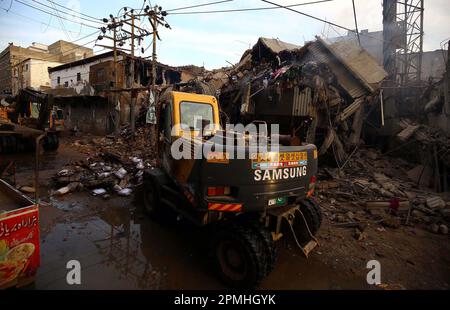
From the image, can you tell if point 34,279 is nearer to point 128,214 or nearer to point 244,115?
point 128,214

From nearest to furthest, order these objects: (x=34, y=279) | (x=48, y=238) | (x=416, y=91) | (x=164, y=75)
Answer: (x=34, y=279) < (x=48, y=238) < (x=416, y=91) < (x=164, y=75)

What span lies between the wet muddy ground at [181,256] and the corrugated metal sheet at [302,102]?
435 cm

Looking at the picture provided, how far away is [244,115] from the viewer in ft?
33.6

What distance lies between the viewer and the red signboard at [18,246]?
9.49ft

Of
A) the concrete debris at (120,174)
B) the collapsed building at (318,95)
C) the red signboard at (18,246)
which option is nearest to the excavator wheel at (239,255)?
the red signboard at (18,246)

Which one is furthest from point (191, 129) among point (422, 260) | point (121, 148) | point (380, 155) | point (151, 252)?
point (121, 148)

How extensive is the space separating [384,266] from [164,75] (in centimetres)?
2083

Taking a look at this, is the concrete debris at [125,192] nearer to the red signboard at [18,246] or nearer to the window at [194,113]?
the window at [194,113]

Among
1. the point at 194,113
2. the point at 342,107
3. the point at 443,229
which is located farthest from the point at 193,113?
the point at 342,107

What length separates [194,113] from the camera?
5.23 meters

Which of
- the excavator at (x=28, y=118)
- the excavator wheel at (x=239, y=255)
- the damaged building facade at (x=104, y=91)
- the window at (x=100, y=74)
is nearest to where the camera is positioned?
the excavator wheel at (x=239, y=255)

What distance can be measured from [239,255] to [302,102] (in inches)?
261

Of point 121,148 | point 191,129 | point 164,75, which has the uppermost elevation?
point 164,75

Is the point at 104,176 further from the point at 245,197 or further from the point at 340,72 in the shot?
the point at 340,72
